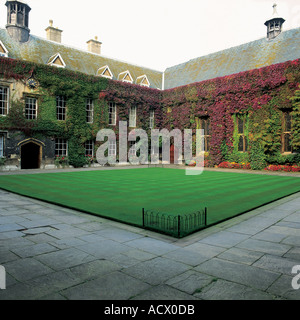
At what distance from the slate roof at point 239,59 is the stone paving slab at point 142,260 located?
24.1 metres

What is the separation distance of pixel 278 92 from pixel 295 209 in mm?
17666

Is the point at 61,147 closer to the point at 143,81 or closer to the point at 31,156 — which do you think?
the point at 31,156

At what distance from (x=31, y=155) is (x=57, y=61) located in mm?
9807

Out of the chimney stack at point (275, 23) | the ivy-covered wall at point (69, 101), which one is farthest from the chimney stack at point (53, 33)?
the chimney stack at point (275, 23)

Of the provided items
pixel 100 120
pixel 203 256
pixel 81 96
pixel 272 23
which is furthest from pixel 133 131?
pixel 203 256

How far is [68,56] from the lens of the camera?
2848 centimetres

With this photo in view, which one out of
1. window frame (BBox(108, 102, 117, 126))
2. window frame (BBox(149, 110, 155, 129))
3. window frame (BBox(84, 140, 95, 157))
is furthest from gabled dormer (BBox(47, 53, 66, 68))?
window frame (BBox(149, 110, 155, 129))

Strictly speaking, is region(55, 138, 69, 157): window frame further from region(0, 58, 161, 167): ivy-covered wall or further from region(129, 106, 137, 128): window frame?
region(129, 106, 137, 128): window frame

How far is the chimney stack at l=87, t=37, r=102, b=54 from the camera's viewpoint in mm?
32562

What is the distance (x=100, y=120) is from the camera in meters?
28.0

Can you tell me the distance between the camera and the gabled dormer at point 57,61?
2533 centimetres
